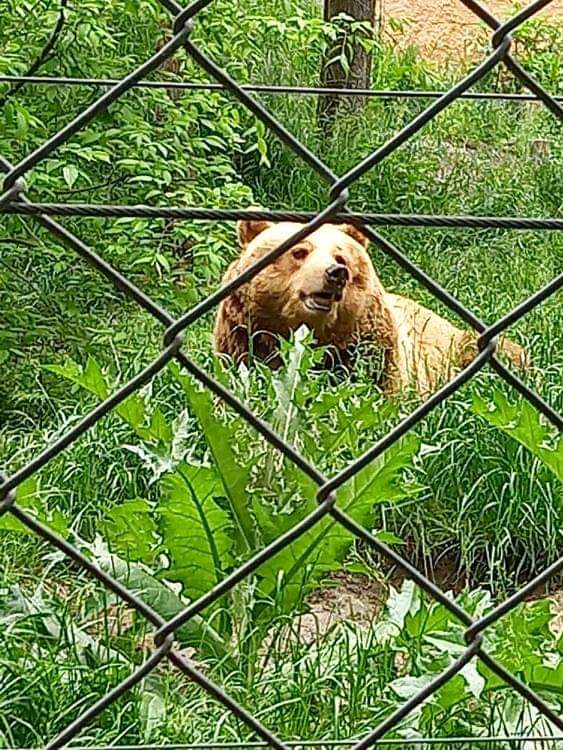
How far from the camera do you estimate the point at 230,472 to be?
9.32ft

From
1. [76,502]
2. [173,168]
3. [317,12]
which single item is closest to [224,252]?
[173,168]

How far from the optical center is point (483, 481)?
362 centimetres

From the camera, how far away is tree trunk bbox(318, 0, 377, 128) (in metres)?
7.70

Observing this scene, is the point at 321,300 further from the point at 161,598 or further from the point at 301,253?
the point at 161,598

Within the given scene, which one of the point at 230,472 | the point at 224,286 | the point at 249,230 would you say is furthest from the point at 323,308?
the point at 224,286

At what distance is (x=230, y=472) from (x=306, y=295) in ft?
5.62

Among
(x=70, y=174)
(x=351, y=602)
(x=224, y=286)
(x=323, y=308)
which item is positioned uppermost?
(x=224, y=286)

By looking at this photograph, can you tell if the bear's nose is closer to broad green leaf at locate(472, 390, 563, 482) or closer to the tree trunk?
broad green leaf at locate(472, 390, 563, 482)

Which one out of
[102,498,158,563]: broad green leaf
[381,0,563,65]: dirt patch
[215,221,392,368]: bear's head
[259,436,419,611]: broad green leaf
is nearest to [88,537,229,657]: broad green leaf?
[102,498,158,563]: broad green leaf

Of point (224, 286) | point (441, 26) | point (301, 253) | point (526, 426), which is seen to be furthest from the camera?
point (441, 26)

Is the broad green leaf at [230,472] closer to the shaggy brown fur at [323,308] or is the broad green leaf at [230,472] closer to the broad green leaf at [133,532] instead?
the broad green leaf at [133,532]

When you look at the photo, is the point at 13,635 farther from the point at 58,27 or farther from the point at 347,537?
the point at 58,27

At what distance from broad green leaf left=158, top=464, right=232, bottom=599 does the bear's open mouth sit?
1.70m

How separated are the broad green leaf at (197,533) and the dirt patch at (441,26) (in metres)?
6.75
